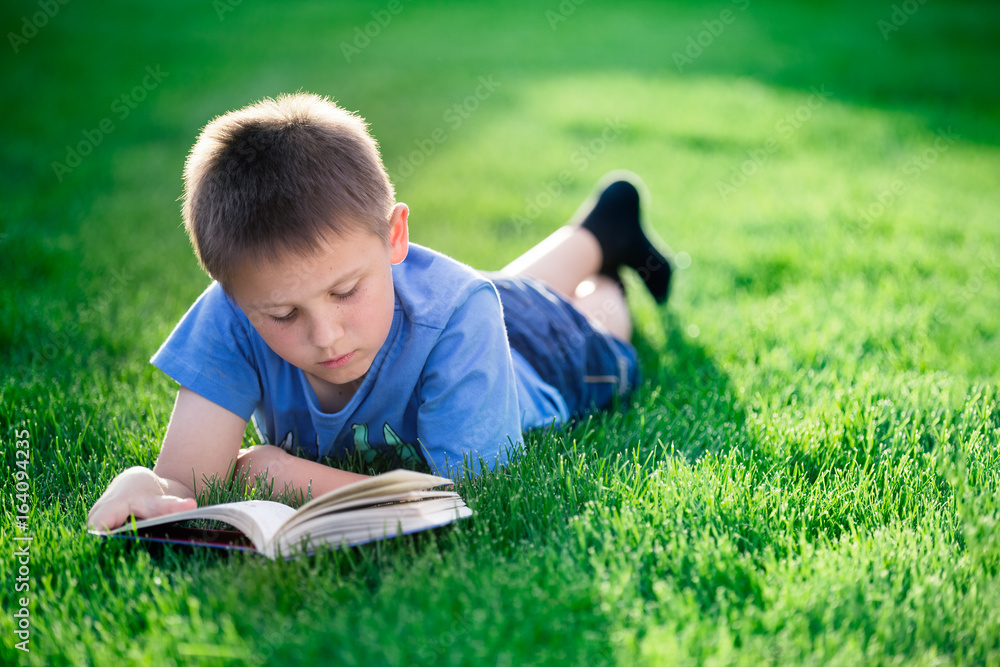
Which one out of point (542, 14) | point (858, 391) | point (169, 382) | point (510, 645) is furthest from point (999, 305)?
point (542, 14)

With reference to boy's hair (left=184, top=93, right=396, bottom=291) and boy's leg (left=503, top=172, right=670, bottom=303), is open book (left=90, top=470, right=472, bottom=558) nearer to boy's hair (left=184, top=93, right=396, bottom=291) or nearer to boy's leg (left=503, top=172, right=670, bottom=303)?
boy's hair (left=184, top=93, right=396, bottom=291)

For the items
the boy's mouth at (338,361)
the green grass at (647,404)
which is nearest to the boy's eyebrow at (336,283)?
the boy's mouth at (338,361)

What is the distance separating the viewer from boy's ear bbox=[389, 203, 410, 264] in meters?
2.09

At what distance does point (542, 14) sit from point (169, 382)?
13822 millimetres

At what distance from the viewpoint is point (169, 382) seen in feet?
9.82

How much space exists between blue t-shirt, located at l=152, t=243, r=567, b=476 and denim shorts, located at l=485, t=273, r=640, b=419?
1.83ft

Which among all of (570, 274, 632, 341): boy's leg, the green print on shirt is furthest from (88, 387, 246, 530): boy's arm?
(570, 274, 632, 341): boy's leg

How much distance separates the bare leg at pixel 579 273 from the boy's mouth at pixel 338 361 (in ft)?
4.55

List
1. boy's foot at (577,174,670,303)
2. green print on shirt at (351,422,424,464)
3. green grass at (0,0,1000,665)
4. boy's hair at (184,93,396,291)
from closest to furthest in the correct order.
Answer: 1. green grass at (0,0,1000,665)
2. boy's hair at (184,93,396,291)
3. green print on shirt at (351,422,424,464)
4. boy's foot at (577,174,670,303)

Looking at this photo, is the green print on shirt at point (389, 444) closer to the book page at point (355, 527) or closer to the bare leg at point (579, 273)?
the book page at point (355, 527)

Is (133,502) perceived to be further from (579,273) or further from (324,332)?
(579,273)

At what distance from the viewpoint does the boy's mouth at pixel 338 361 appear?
2.03 metres

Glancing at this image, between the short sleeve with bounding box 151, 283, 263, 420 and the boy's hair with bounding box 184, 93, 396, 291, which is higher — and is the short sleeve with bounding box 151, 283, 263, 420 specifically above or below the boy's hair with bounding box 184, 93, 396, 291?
below

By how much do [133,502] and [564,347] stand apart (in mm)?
Result: 1587
